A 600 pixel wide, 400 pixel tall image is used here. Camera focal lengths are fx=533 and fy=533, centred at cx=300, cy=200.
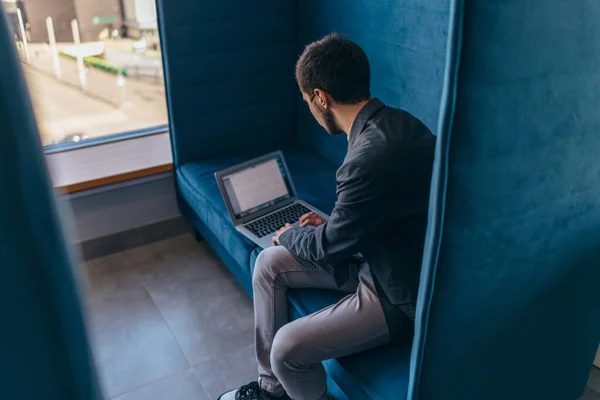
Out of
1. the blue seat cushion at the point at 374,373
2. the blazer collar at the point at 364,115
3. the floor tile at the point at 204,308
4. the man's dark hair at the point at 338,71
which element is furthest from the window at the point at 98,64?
the blue seat cushion at the point at 374,373

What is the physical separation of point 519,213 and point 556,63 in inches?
11.6

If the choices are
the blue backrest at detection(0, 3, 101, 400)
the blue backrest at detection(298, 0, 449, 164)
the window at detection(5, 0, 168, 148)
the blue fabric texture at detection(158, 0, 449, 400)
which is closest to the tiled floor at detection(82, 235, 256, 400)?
the blue fabric texture at detection(158, 0, 449, 400)

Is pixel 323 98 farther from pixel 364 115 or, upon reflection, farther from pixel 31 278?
pixel 31 278

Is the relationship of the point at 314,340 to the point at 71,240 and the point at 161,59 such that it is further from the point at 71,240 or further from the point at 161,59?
the point at 161,59

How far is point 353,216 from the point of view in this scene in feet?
4.34

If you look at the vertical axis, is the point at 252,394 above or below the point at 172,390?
above

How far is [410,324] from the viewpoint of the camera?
4.61ft

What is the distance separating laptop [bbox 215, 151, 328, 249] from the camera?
6.69ft

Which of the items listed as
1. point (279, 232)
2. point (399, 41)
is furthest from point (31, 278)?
point (399, 41)

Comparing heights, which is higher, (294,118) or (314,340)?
(294,118)

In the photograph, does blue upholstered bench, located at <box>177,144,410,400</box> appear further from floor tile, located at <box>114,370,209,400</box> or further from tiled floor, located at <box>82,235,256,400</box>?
floor tile, located at <box>114,370,209,400</box>

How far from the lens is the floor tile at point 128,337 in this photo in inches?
76.7

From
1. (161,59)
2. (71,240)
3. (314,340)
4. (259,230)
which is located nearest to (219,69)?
(161,59)

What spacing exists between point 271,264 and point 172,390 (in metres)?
0.62
